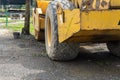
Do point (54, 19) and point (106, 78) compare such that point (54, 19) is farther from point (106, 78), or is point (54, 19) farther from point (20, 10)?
point (20, 10)

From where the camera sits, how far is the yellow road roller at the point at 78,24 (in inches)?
290

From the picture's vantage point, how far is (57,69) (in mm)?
8312

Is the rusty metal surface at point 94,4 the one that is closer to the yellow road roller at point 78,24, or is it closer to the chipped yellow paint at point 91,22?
the yellow road roller at point 78,24

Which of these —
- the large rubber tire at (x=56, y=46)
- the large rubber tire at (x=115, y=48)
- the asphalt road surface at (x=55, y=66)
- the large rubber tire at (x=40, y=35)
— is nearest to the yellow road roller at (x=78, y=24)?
the large rubber tire at (x=56, y=46)

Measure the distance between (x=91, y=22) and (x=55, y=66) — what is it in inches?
67.3

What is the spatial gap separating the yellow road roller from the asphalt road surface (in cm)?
38

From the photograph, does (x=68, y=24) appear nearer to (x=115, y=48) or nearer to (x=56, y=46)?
(x=56, y=46)

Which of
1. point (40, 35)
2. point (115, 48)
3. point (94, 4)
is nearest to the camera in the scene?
point (94, 4)

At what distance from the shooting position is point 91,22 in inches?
291

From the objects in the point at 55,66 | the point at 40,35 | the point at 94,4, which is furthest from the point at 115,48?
the point at 40,35

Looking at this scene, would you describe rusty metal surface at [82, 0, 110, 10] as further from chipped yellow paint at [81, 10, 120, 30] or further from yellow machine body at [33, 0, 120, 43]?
chipped yellow paint at [81, 10, 120, 30]

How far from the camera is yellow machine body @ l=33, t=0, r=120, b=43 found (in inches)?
290

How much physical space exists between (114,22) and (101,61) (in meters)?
2.26

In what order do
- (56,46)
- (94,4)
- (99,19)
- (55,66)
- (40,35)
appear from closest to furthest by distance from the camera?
1. (99,19)
2. (94,4)
3. (55,66)
4. (56,46)
5. (40,35)
